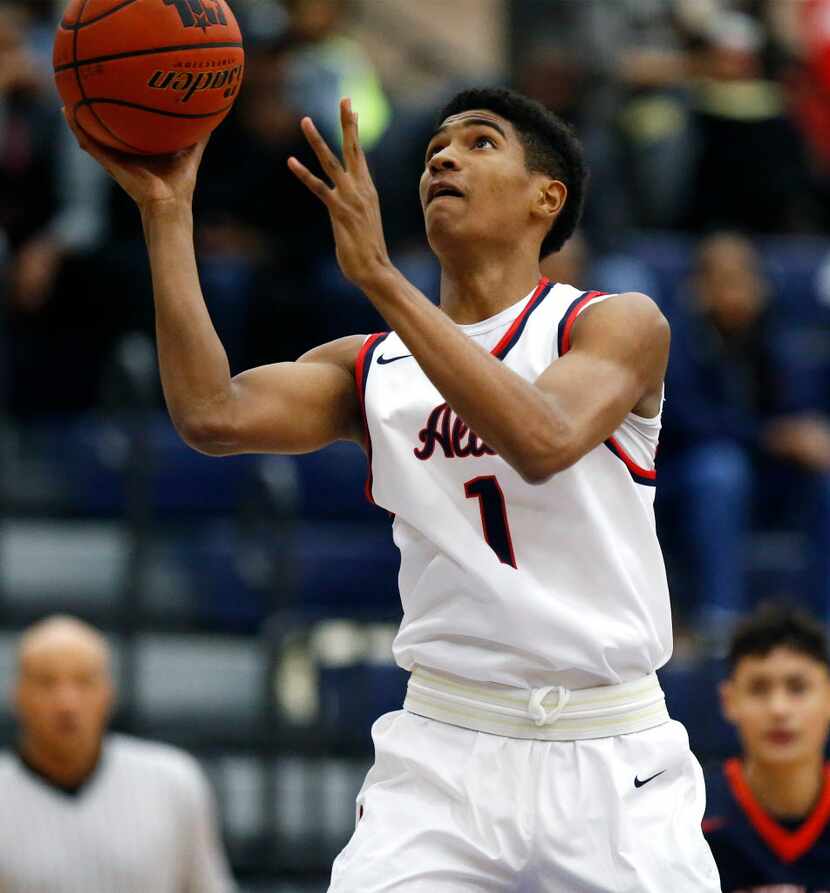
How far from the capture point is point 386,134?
9.45 meters

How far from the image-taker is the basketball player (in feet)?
11.7

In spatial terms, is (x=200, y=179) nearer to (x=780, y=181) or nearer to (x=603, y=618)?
(x=780, y=181)

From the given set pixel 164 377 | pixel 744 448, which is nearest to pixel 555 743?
pixel 164 377

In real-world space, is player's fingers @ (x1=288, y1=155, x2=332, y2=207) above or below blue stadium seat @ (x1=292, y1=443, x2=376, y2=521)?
above

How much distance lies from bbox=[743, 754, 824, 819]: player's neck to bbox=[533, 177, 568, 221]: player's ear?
72.3 inches

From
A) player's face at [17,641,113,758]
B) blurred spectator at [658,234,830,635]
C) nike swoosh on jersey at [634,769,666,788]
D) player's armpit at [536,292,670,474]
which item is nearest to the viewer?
player's armpit at [536,292,670,474]

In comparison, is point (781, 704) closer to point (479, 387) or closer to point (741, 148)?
point (479, 387)

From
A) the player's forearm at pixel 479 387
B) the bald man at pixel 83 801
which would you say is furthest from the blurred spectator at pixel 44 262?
the player's forearm at pixel 479 387

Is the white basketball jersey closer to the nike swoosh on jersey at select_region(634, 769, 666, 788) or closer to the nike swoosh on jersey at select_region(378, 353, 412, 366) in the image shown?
the nike swoosh on jersey at select_region(378, 353, 412, 366)

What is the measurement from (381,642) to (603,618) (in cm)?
434

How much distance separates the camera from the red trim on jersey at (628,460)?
3833mm

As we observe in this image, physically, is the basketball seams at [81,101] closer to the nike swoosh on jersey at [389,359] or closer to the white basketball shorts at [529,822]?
the nike swoosh on jersey at [389,359]

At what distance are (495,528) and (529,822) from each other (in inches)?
22.6

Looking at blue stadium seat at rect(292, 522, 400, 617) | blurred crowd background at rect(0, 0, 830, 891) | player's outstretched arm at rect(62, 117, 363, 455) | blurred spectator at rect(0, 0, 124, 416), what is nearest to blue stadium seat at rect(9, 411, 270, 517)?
blurred crowd background at rect(0, 0, 830, 891)
